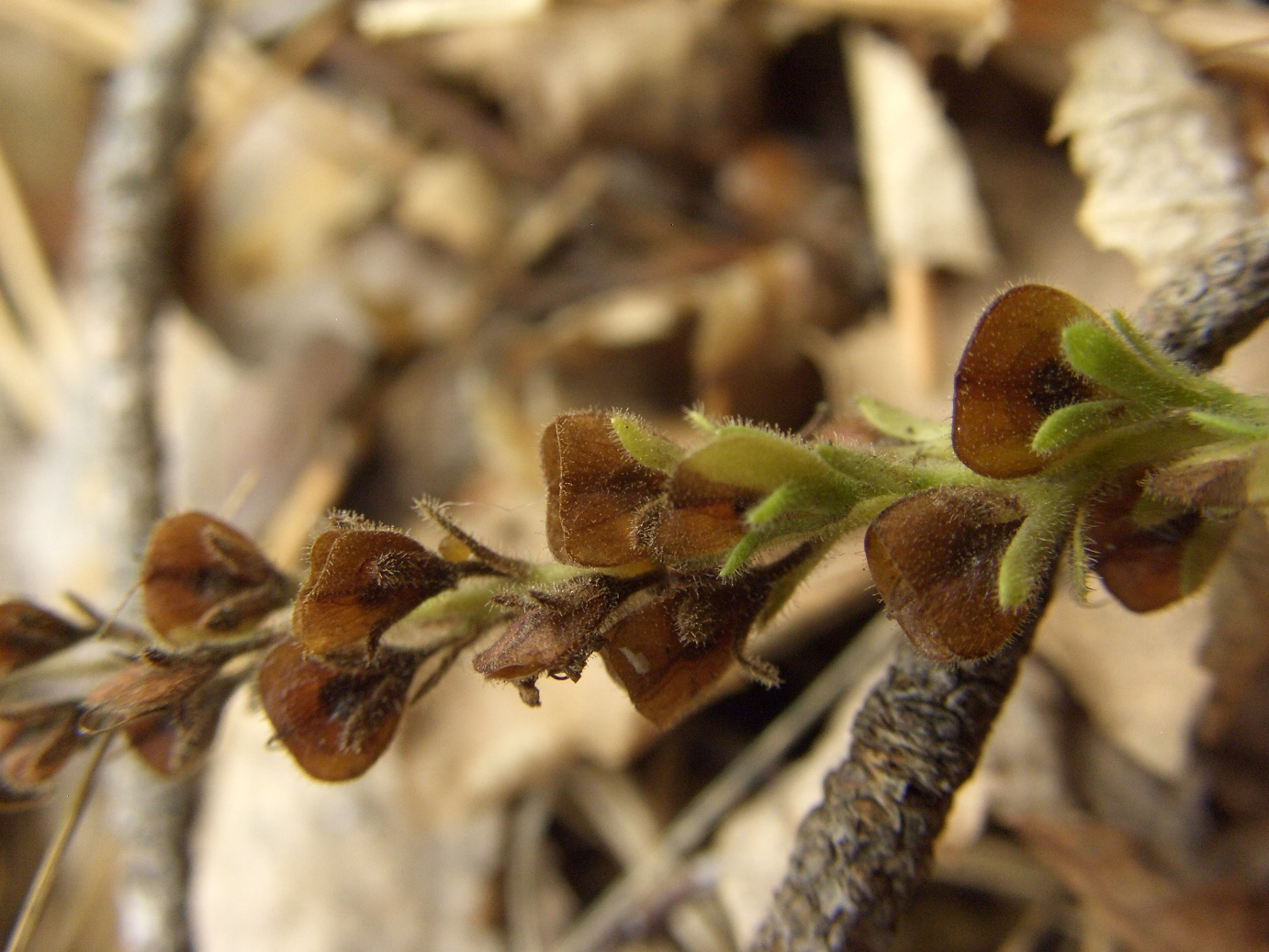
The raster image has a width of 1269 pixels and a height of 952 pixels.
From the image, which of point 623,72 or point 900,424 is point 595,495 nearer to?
point 900,424

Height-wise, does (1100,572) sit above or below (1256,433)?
below

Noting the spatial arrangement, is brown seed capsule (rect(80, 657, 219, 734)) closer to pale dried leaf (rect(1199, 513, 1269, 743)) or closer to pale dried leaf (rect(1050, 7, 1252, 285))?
pale dried leaf (rect(1199, 513, 1269, 743))

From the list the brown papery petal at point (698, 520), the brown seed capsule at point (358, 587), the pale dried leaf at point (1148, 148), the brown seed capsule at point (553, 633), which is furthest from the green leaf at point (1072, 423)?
the pale dried leaf at point (1148, 148)

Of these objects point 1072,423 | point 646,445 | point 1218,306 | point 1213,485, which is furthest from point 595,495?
point 1218,306

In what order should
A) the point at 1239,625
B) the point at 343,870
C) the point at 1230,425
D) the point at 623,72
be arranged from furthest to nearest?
the point at 623,72, the point at 343,870, the point at 1239,625, the point at 1230,425

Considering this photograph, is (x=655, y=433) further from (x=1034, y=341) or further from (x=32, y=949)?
(x=32, y=949)

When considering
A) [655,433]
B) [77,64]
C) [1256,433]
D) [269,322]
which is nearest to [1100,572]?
[1256,433]
